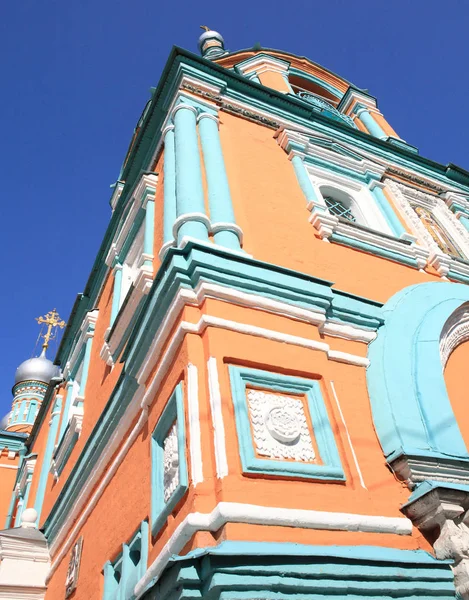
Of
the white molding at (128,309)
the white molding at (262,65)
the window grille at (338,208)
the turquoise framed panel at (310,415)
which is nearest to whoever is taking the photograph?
the turquoise framed panel at (310,415)

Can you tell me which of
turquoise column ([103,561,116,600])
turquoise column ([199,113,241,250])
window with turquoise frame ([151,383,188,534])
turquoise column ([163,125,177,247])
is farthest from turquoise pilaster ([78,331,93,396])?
window with turquoise frame ([151,383,188,534])

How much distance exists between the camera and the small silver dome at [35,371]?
24.3 metres

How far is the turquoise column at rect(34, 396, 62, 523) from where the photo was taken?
29.1ft

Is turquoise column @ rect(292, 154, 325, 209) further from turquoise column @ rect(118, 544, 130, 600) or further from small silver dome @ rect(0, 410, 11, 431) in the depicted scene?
small silver dome @ rect(0, 410, 11, 431)

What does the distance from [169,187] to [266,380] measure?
2691 mm

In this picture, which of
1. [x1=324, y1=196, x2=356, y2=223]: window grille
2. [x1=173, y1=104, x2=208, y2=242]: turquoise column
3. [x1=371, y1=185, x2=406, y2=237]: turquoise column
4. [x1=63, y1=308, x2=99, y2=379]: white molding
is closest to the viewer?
[x1=173, y1=104, x2=208, y2=242]: turquoise column

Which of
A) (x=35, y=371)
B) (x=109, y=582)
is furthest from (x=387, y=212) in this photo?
(x=35, y=371)

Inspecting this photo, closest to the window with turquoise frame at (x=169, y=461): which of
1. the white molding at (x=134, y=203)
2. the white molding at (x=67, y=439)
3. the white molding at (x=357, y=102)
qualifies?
the white molding at (x=134, y=203)

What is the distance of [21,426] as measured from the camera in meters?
22.6

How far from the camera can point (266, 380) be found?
3.46 m

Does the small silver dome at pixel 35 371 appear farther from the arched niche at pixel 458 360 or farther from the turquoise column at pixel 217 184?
the arched niche at pixel 458 360

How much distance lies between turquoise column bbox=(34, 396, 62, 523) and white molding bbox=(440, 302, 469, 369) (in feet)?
22.1

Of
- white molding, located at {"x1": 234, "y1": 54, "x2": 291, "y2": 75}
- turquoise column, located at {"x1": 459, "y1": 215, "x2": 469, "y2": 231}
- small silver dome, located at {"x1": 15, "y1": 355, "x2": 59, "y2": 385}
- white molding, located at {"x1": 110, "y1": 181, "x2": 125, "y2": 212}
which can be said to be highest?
small silver dome, located at {"x1": 15, "y1": 355, "x2": 59, "y2": 385}

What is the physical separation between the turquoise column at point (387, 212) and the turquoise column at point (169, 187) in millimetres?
2777
